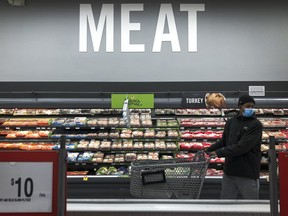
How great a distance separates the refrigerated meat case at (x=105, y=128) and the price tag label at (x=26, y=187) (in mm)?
3141

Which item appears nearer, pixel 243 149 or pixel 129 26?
pixel 243 149

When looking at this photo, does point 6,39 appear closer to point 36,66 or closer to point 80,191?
point 36,66

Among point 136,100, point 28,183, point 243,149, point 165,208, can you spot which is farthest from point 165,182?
point 136,100

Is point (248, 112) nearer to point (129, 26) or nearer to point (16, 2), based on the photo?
point (129, 26)

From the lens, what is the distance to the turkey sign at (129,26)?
5.54m

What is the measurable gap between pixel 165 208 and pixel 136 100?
3406 mm

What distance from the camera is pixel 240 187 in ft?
10.6

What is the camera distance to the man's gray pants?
10.4 ft

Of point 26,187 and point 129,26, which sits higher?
point 129,26

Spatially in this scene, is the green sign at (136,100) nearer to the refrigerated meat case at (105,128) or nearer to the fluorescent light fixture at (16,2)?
the refrigerated meat case at (105,128)

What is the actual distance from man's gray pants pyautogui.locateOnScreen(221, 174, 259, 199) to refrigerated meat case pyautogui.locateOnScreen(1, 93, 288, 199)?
5.17 ft

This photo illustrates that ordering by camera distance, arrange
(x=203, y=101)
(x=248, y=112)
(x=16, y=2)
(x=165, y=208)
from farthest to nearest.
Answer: (x=16, y=2)
(x=203, y=101)
(x=248, y=112)
(x=165, y=208)

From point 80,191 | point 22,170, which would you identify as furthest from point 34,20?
point 22,170

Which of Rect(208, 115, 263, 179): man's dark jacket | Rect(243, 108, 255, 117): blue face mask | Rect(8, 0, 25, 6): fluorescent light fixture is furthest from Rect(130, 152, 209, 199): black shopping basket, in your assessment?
Rect(8, 0, 25, 6): fluorescent light fixture
